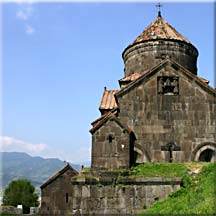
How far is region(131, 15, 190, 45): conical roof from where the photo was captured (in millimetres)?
13523

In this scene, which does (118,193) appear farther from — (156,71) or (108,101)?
(108,101)

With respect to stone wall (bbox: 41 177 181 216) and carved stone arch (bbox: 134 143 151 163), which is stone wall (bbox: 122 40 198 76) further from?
stone wall (bbox: 41 177 181 216)

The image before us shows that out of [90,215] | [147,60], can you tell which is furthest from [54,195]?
[147,60]

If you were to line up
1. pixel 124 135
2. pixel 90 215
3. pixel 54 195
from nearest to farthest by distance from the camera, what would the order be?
pixel 90 215, pixel 124 135, pixel 54 195

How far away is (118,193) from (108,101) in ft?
18.2

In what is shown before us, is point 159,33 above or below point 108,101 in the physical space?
above

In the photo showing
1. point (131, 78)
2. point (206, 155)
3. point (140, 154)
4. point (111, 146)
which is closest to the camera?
point (111, 146)

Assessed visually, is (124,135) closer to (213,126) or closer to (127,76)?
(213,126)

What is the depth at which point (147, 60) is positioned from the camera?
43.9ft

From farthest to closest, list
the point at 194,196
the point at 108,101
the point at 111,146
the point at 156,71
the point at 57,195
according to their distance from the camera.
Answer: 1. the point at 108,101
2. the point at 57,195
3. the point at 156,71
4. the point at 111,146
5. the point at 194,196

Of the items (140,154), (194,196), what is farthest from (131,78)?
(194,196)

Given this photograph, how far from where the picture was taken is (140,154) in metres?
9.98

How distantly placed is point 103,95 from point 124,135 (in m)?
5.11

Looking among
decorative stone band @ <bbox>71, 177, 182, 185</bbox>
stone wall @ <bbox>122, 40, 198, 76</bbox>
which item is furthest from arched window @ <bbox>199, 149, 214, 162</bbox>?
stone wall @ <bbox>122, 40, 198, 76</bbox>
